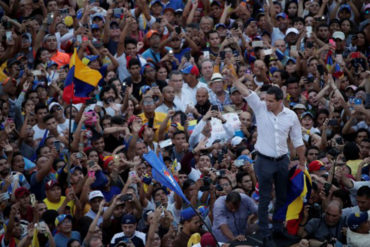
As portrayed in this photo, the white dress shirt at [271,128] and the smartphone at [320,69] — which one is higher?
the white dress shirt at [271,128]

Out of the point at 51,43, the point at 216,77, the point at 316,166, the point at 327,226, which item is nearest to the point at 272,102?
the point at 327,226

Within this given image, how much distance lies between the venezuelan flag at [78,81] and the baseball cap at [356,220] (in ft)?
14.7

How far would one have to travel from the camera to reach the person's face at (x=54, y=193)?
535 inches

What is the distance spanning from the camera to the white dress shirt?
11.9 meters

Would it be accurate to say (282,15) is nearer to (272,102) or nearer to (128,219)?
(272,102)

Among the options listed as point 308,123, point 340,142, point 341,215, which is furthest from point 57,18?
point 341,215

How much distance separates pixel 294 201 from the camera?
12500 millimetres

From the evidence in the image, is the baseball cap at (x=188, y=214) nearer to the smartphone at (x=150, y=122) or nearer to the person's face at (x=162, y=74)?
the smartphone at (x=150, y=122)

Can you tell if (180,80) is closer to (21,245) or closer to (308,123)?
(308,123)

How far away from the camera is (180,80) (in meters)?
16.3

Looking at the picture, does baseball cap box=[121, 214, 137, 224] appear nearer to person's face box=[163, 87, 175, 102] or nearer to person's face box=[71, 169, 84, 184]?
person's face box=[71, 169, 84, 184]

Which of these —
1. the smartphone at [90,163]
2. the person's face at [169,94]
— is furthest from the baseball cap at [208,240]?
the person's face at [169,94]

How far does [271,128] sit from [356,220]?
1648 mm

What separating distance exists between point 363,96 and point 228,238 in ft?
16.3
